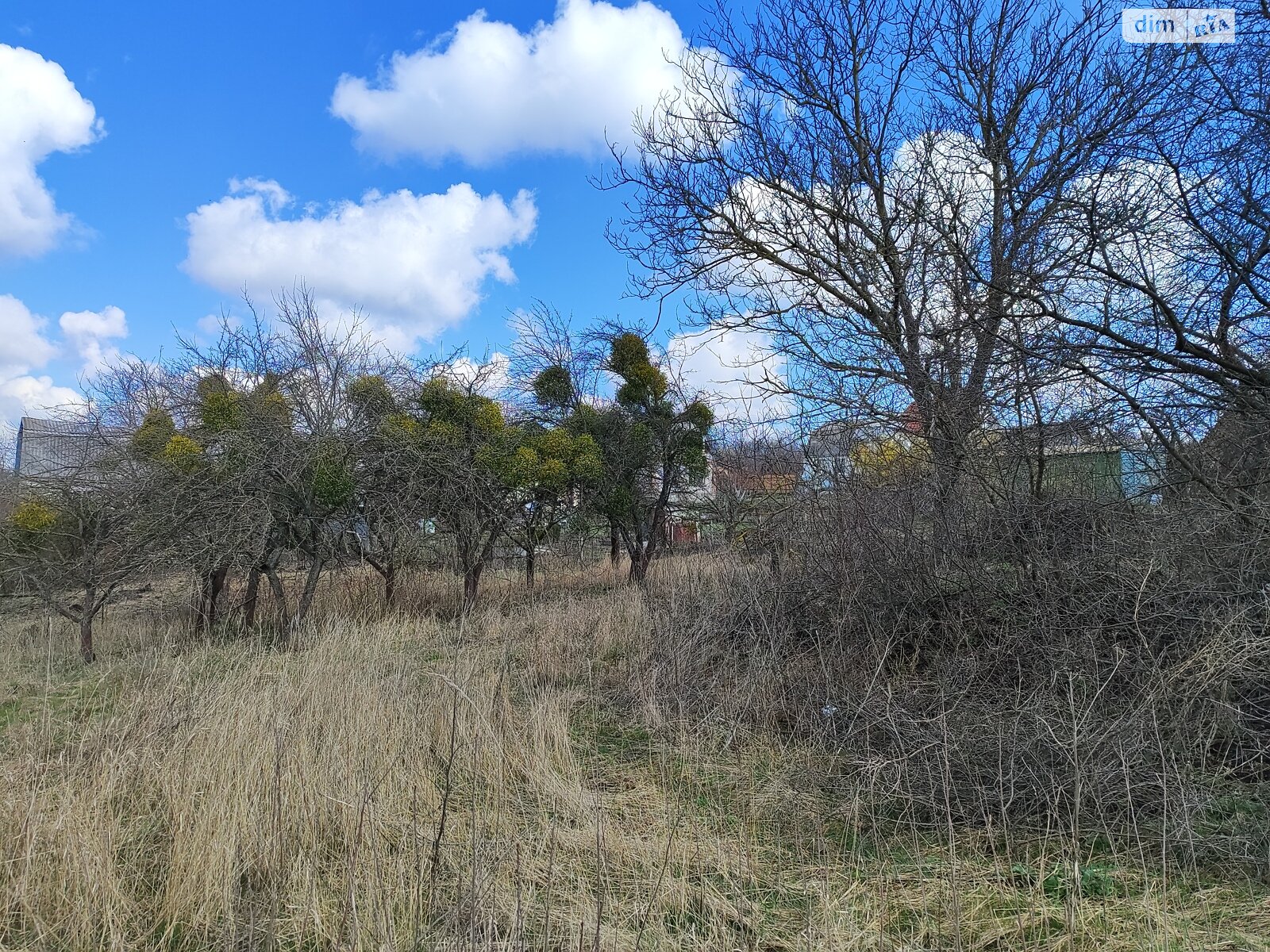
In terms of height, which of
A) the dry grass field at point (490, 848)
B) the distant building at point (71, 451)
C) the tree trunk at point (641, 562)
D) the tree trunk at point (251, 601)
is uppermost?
the distant building at point (71, 451)

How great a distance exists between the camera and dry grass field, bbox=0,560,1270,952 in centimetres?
244

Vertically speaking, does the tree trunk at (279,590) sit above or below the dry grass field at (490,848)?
above

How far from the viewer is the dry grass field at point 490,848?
2.44m

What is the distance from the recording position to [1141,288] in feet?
13.6

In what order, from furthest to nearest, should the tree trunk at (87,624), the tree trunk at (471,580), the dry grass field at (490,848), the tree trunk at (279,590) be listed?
1. the tree trunk at (471,580)
2. the tree trunk at (279,590)
3. the tree trunk at (87,624)
4. the dry grass field at (490,848)

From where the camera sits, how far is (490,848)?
9.59 feet

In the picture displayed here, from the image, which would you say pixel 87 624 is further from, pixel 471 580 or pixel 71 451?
pixel 471 580

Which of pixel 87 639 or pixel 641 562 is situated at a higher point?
pixel 641 562

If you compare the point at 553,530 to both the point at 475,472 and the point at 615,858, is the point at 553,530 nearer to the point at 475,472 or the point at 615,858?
the point at 475,472

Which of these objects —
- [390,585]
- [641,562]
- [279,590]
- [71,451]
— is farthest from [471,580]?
[71,451]

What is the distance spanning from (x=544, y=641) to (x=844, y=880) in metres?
4.54

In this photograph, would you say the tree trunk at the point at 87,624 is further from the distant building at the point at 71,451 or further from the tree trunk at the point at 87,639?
the distant building at the point at 71,451

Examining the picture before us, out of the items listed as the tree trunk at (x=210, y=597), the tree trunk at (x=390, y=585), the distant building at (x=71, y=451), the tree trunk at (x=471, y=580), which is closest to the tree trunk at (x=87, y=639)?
the tree trunk at (x=210, y=597)

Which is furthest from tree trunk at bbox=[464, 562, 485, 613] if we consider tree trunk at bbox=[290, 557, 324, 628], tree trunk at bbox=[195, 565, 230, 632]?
tree trunk at bbox=[195, 565, 230, 632]
